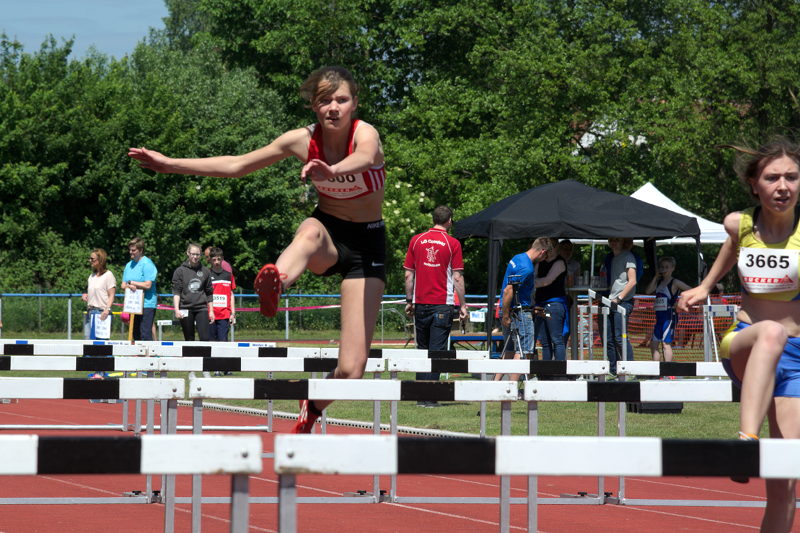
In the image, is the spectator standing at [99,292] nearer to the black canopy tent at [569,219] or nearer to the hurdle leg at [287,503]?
the black canopy tent at [569,219]

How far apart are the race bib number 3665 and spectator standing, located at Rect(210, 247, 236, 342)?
1471cm

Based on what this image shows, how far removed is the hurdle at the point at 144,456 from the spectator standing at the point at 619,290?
13053mm

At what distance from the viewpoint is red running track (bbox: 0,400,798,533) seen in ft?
22.7

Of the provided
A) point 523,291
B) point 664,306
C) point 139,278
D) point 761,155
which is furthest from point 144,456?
point 664,306

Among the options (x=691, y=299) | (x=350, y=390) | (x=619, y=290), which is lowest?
(x=350, y=390)

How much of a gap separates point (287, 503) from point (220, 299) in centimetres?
1643

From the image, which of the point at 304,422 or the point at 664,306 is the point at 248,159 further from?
the point at 664,306

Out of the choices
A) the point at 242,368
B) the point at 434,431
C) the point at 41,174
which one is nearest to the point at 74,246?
the point at 41,174

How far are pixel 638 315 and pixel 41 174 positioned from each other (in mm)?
24385

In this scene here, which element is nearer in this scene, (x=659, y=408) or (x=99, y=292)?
(x=659, y=408)

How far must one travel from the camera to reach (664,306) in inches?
683

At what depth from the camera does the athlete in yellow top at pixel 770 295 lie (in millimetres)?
4516

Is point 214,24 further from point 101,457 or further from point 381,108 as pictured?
point 101,457

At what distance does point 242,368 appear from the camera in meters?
7.31
